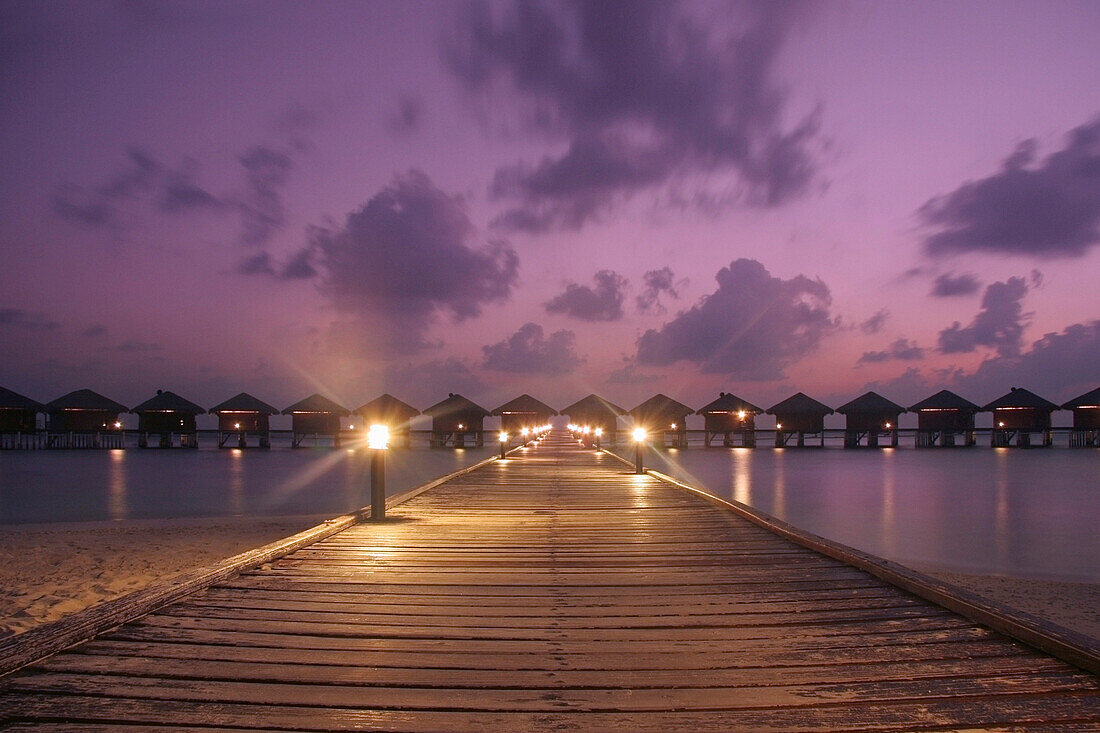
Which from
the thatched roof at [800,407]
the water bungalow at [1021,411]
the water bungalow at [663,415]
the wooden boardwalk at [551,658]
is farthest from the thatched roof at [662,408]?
the wooden boardwalk at [551,658]

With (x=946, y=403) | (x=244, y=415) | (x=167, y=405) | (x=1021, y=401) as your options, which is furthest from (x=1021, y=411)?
(x=167, y=405)

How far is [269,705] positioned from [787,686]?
206 cm

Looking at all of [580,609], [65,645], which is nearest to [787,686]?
[580,609]

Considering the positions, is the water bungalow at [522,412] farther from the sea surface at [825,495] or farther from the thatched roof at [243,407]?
the thatched roof at [243,407]

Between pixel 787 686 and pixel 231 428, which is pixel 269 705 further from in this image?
pixel 231 428

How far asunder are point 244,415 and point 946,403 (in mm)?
56123

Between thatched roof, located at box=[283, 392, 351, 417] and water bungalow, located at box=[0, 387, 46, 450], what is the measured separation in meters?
18.1

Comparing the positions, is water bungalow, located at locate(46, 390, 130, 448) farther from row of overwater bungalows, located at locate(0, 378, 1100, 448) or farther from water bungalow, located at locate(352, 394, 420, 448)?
water bungalow, located at locate(352, 394, 420, 448)

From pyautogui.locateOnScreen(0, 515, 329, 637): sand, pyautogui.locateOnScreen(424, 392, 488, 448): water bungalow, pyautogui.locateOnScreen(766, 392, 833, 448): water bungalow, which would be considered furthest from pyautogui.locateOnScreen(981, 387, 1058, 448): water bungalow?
pyautogui.locateOnScreen(0, 515, 329, 637): sand

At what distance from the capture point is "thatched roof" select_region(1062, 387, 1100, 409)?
163 ft

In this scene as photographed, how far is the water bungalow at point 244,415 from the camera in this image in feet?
167

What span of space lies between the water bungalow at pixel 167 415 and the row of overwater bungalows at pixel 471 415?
0.07 meters

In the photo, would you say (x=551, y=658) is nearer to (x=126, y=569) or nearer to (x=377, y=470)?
(x=377, y=470)

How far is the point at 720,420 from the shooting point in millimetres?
53094
